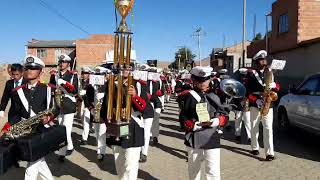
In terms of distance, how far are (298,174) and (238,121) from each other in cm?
369

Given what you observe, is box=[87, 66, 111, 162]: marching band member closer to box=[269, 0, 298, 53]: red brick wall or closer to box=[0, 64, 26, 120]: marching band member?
box=[0, 64, 26, 120]: marching band member

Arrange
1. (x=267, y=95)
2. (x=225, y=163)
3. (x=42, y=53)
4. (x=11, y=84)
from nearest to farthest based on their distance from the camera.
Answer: (x=11, y=84) < (x=225, y=163) < (x=267, y=95) < (x=42, y=53)

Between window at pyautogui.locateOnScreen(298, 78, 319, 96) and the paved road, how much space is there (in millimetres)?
1268

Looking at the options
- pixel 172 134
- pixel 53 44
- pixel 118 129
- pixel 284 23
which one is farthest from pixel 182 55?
pixel 118 129

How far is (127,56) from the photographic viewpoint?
5.11m

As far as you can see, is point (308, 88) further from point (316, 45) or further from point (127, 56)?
point (316, 45)

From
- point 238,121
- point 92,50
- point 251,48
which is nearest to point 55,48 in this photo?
point 92,50

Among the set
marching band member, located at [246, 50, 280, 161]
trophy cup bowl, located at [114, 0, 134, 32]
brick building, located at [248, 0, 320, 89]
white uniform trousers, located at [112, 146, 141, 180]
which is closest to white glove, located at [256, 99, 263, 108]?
marching band member, located at [246, 50, 280, 161]

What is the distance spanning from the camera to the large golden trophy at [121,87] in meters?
5.05

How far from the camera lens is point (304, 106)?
984cm

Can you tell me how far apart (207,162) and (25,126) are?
7.59ft

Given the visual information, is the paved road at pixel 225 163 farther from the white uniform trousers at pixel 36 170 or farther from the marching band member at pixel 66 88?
the white uniform trousers at pixel 36 170

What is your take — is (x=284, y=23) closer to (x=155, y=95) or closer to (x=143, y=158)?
(x=155, y=95)

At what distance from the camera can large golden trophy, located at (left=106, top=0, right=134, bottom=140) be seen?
5.05 m
